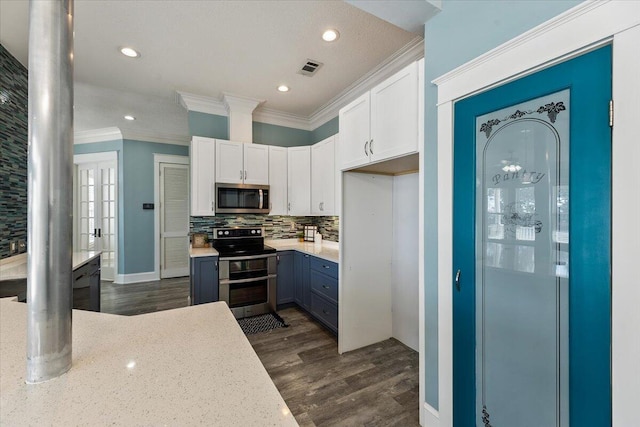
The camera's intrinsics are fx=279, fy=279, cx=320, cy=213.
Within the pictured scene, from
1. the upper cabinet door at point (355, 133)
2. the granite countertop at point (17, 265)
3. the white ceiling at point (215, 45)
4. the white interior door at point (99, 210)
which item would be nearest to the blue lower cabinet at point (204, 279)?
the granite countertop at point (17, 265)

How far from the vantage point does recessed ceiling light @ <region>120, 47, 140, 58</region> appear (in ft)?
8.98

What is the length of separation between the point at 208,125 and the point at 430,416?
4.08 m

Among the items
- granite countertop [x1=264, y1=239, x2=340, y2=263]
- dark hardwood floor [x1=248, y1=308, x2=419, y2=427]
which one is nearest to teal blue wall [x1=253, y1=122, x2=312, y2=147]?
granite countertop [x1=264, y1=239, x2=340, y2=263]

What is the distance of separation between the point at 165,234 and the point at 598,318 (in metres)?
6.10

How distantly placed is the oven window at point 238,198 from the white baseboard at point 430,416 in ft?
9.67

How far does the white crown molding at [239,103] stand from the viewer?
380 centimetres

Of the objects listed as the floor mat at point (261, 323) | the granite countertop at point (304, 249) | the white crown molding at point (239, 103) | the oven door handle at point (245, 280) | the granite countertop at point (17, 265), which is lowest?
the floor mat at point (261, 323)

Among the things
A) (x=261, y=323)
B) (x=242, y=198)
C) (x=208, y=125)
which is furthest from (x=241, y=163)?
(x=261, y=323)

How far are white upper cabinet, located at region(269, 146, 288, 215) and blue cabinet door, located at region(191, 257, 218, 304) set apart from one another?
1155mm

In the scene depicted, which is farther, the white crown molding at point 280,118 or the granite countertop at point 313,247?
the white crown molding at point 280,118

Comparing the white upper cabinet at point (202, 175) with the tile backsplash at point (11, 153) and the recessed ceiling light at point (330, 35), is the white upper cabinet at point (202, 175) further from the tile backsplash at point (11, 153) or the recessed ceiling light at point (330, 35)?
the recessed ceiling light at point (330, 35)

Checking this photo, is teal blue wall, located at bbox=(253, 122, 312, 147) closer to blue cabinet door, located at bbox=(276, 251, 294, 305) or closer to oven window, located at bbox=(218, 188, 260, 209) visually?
oven window, located at bbox=(218, 188, 260, 209)

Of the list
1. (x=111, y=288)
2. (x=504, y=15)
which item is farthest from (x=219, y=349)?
(x=111, y=288)

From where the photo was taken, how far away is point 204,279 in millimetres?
3250
